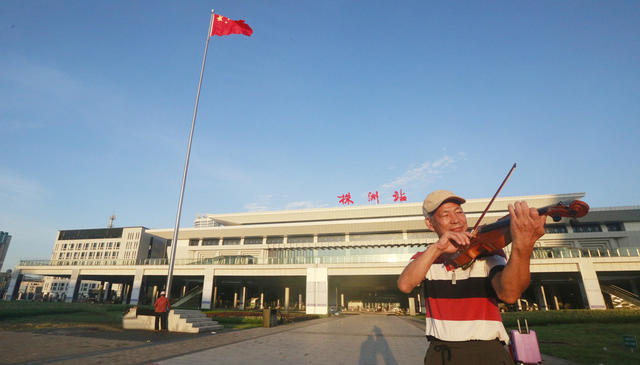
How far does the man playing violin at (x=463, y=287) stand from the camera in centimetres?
190

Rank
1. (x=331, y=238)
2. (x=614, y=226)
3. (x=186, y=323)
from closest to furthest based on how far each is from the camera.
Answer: (x=186, y=323)
(x=614, y=226)
(x=331, y=238)

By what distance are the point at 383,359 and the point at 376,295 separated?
4859 centimetres

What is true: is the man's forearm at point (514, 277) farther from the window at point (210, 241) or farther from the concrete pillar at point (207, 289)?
the window at point (210, 241)

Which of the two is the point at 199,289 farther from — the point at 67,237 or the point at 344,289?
the point at 67,237

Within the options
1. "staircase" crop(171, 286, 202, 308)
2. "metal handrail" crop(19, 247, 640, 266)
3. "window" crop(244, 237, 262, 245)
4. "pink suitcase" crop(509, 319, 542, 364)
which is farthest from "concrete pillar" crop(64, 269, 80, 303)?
"pink suitcase" crop(509, 319, 542, 364)

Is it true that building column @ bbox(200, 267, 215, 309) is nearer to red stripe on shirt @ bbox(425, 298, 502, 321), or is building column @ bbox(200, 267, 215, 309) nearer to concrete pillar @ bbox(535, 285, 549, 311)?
red stripe on shirt @ bbox(425, 298, 502, 321)

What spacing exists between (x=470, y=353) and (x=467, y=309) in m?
0.28

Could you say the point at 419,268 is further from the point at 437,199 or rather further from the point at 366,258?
the point at 366,258

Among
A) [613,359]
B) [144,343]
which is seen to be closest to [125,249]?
[144,343]

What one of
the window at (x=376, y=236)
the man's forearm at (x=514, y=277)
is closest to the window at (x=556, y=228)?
the window at (x=376, y=236)

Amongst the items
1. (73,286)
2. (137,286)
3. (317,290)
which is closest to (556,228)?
(317,290)

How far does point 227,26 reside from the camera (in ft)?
64.7

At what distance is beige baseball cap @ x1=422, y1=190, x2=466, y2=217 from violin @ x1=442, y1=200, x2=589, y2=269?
280 mm

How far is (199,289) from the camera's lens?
36.9 m
